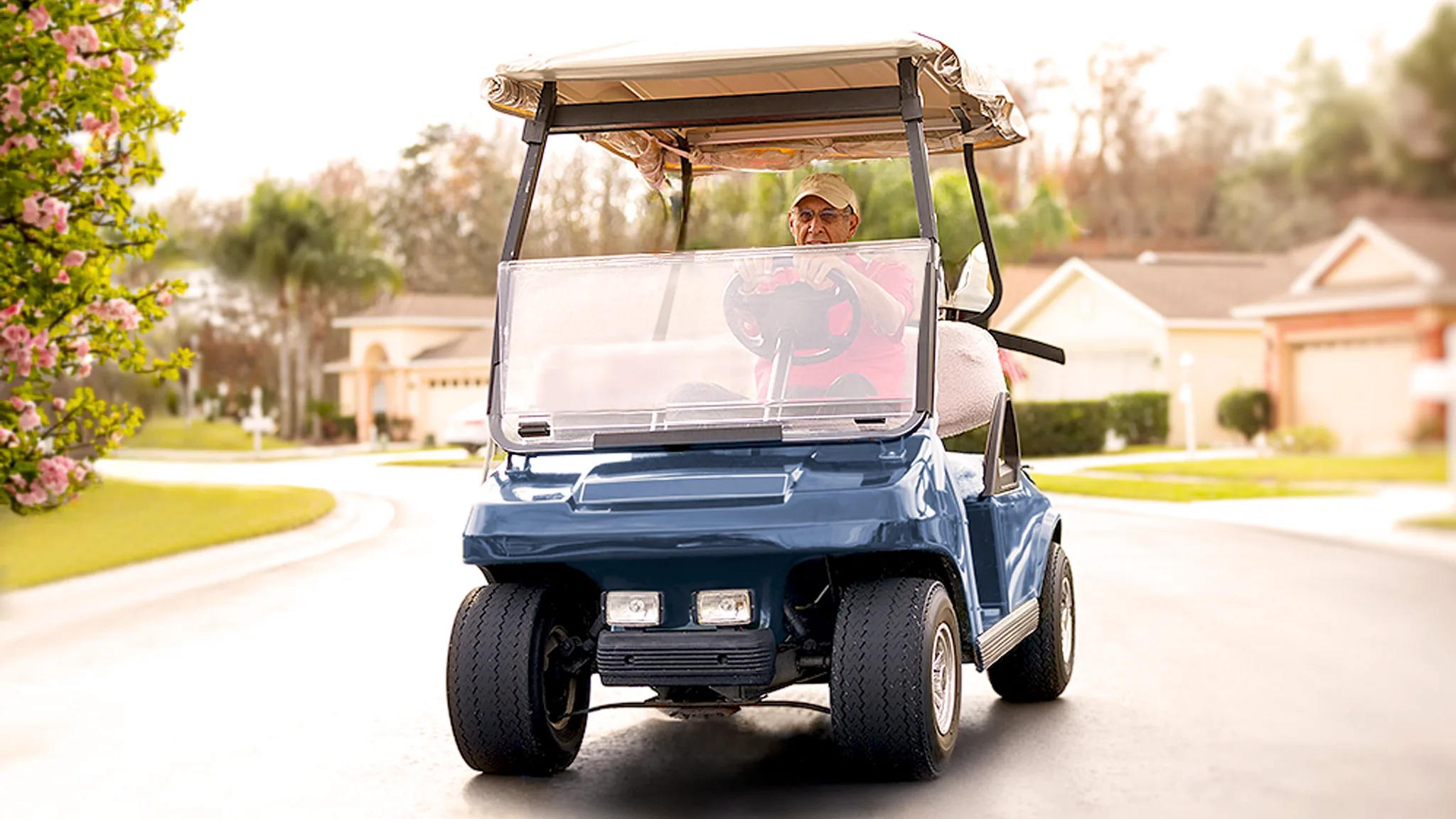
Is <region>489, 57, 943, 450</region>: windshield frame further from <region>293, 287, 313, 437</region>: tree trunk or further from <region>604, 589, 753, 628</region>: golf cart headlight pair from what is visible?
<region>293, 287, 313, 437</region>: tree trunk

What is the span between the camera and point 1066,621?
787cm

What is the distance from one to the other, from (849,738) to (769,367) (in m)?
1.33

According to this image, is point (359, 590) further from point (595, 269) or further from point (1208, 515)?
point (1208, 515)

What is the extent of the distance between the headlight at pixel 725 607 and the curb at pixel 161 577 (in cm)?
677

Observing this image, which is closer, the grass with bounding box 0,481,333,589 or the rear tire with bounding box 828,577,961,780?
the rear tire with bounding box 828,577,961,780

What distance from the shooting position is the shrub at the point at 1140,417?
3934 centimetres

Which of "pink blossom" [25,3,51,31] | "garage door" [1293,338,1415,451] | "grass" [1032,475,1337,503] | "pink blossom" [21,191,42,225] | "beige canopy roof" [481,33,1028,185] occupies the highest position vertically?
"pink blossom" [25,3,51,31]

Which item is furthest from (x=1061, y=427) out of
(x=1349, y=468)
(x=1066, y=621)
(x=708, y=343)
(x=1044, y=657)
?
(x=1349, y=468)

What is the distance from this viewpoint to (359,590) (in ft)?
43.3

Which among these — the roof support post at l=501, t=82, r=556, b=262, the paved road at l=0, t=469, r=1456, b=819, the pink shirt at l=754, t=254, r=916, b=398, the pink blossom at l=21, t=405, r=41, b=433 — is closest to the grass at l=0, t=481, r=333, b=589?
the pink blossom at l=21, t=405, r=41, b=433

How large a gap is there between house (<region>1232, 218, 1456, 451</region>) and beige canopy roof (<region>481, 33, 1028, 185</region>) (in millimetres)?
3226

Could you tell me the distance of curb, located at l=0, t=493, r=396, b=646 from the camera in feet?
40.1

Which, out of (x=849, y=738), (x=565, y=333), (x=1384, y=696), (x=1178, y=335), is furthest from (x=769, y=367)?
(x=1178, y=335)

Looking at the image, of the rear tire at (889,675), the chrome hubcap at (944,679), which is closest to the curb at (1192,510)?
the chrome hubcap at (944,679)
